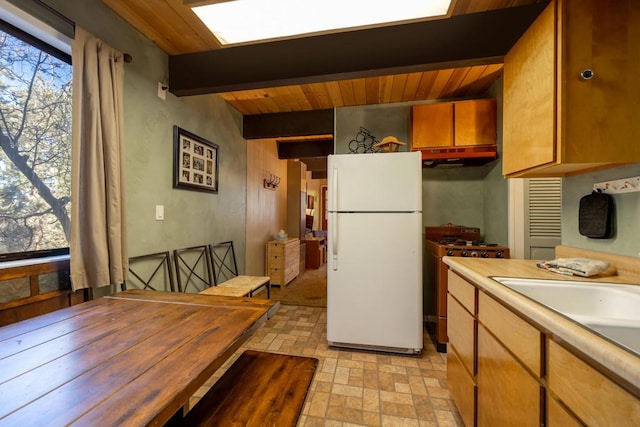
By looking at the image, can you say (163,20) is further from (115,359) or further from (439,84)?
(439,84)

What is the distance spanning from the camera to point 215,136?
297 cm

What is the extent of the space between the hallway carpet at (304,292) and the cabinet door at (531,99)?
2.74 m

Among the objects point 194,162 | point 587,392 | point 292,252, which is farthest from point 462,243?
point 292,252

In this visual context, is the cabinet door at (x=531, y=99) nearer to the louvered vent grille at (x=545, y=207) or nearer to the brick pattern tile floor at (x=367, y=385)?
the louvered vent grille at (x=545, y=207)

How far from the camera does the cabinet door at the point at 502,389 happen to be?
0.85m

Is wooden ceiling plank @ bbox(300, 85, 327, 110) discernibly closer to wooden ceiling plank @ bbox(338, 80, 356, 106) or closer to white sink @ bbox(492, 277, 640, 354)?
wooden ceiling plank @ bbox(338, 80, 356, 106)

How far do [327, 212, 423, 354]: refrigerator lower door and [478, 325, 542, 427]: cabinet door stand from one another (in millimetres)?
1013

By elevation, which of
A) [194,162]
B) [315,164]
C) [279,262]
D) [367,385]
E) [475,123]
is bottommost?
[367,385]

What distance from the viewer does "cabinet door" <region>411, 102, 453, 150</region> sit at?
2613 mm

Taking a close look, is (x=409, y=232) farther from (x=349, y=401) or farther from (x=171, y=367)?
(x=171, y=367)

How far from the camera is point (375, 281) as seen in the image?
7.50 ft

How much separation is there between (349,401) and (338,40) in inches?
98.0

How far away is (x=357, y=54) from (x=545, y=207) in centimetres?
199

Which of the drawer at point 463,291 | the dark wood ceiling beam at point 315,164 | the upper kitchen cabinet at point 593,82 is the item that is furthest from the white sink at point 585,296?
the dark wood ceiling beam at point 315,164
